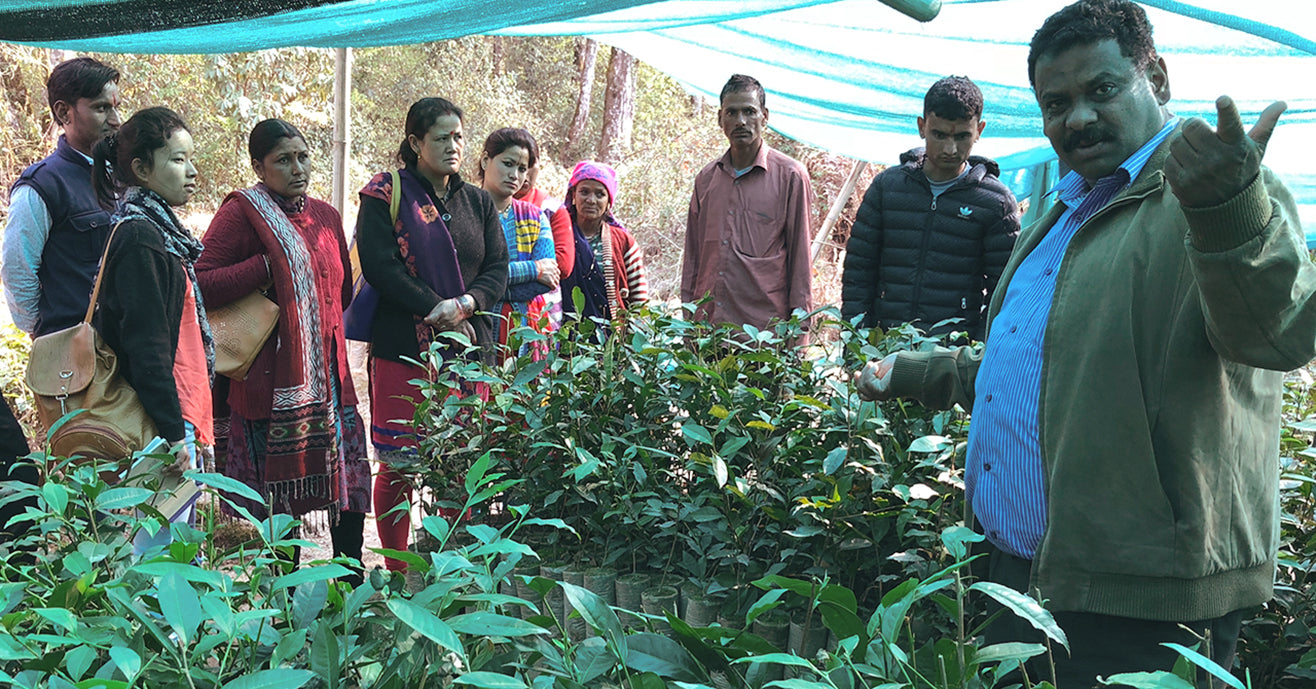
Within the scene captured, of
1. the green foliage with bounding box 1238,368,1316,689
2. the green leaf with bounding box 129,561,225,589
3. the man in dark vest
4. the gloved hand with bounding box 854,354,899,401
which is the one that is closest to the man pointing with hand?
the gloved hand with bounding box 854,354,899,401

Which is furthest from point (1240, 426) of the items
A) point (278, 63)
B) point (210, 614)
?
point (278, 63)

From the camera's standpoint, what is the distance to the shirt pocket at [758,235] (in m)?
3.78

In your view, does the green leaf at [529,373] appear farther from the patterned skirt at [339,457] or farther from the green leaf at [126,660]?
the green leaf at [126,660]

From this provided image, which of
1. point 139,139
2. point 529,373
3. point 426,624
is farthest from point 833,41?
point 426,624

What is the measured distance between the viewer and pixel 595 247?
4168mm

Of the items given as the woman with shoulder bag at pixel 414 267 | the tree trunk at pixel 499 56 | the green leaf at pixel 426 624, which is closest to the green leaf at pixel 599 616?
the green leaf at pixel 426 624

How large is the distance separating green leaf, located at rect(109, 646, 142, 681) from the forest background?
8533 millimetres

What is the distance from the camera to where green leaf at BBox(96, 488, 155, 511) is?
125 cm

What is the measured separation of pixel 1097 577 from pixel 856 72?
3.49 m

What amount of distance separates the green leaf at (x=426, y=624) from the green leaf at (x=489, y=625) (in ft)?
0.08

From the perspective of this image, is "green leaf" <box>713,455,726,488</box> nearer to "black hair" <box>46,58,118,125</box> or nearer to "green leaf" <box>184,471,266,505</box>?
"green leaf" <box>184,471,266,505</box>

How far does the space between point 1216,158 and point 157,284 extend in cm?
217

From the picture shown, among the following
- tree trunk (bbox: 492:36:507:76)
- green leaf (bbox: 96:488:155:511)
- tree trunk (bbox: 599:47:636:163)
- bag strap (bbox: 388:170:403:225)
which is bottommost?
green leaf (bbox: 96:488:155:511)

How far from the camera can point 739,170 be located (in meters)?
3.85
